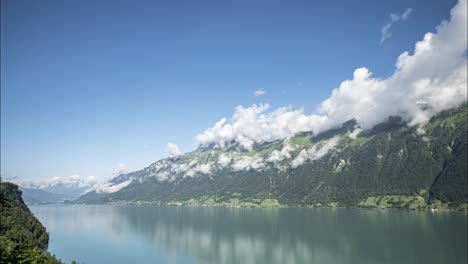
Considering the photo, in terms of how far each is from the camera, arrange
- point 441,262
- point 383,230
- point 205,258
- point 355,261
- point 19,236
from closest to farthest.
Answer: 1. point 441,262
2. point 355,261
3. point 19,236
4. point 205,258
5. point 383,230

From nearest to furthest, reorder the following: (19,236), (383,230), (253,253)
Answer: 1. (19,236)
2. (253,253)
3. (383,230)

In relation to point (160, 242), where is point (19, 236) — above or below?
above

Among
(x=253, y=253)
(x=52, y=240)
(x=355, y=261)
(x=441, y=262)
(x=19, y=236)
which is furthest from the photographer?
(x=52, y=240)

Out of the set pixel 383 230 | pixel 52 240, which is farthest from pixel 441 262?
pixel 52 240

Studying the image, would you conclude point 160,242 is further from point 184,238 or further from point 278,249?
point 278,249

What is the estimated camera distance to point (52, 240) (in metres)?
162

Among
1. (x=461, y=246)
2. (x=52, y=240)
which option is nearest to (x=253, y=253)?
(x=461, y=246)

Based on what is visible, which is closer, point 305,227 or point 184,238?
point 184,238

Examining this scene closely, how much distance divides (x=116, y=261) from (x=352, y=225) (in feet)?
446

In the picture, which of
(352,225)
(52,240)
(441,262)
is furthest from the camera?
(352,225)

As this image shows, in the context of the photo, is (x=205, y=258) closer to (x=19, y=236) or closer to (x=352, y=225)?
(x=19, y=236)

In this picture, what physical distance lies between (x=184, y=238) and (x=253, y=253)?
169ft

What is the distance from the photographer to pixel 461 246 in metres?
122

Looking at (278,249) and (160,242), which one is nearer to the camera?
(278,249)
